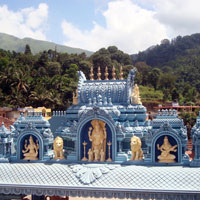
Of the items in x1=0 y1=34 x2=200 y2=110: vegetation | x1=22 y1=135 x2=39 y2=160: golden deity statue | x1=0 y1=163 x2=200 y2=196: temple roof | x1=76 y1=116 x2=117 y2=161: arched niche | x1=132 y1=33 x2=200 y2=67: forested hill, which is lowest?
x1=0 y1=163 x2=200 y2=196: temple roof

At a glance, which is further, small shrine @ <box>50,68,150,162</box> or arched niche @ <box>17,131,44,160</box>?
arched niche @ <box>17,131,44,160</box>

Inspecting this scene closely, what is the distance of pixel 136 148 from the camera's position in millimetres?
11383

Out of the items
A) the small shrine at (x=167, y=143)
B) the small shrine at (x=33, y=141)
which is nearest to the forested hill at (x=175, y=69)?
the small shrine at (x=167, y=143)

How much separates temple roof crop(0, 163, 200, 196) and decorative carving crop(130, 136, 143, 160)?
429mm

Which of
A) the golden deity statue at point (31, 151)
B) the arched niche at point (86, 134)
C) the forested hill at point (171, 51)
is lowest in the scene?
the golden deity statue at point (31, 151)

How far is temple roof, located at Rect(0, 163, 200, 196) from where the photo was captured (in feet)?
33.8

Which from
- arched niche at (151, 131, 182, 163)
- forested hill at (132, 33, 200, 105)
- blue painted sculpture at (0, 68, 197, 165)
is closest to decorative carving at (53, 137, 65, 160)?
blue painted sculpture at (0, 68, 197, 165)

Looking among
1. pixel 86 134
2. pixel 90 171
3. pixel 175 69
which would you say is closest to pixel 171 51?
pixel 175 69

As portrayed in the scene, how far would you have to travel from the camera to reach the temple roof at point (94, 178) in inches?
405

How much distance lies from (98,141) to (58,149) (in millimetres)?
1561

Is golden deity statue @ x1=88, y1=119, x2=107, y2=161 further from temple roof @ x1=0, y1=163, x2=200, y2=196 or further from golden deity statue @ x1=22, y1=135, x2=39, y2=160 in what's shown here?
golden deity statue @ x1=22, y1=135, x2=39, y2=160

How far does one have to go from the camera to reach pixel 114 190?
34.1 ft

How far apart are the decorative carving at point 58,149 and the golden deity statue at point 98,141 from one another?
1.10 metres

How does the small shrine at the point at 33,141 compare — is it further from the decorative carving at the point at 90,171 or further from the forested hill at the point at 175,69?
the forested hill at the point at 175,69
